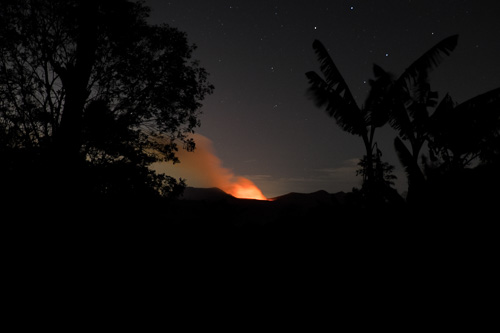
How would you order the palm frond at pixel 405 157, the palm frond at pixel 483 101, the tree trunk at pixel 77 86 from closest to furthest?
the tree trunk at pixel 77 86, the palm frond at pixel 483 101, the palm frond at pixel 405 157

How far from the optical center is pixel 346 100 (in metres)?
9.28

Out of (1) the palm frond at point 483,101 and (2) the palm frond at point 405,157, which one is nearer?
(1) the palm frond at point 483,101

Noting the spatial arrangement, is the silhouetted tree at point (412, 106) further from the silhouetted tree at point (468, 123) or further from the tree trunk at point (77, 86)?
the tree trunk at point (77, 86)

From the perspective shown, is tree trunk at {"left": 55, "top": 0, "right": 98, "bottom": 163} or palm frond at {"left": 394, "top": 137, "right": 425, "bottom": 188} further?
palm frond at {"left": 394, "top": 137, "right": 425, "bottom": 188}

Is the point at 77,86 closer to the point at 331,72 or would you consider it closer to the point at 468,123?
the point at 331,72

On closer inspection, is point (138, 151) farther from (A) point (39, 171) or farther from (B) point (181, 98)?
(A) point (39, 171)

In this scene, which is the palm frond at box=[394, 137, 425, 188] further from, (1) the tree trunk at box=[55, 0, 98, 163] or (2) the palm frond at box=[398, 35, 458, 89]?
(1) the tree trunk at box=[55, 0, 98, 163]

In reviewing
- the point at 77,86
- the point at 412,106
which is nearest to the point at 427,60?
the point at 412,106

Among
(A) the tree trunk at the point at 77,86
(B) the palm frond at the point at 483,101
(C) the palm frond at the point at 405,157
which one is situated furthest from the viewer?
(C) the palm frond at the point at 405,157

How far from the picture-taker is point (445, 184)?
11.4 ft

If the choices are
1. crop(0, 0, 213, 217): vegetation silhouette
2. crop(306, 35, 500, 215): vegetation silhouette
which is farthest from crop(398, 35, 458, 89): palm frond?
crop(0, 0, 213, 217): vegetation silhouette

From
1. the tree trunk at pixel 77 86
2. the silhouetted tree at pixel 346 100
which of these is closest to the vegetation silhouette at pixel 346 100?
the silhouetted tree at pixel 346 100

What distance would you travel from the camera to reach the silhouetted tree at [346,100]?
29.7 feet

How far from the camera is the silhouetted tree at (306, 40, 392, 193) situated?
29.7 ft
